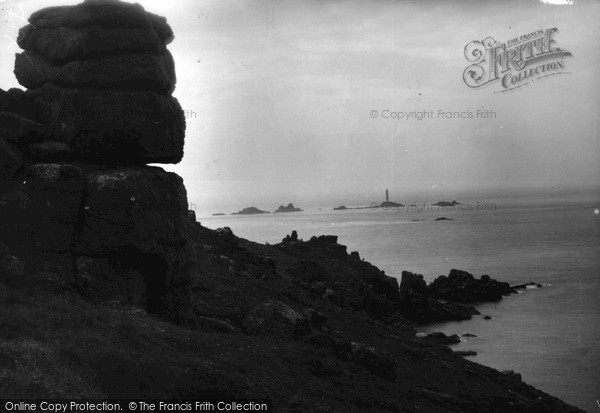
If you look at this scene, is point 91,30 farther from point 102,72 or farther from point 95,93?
point 95,93

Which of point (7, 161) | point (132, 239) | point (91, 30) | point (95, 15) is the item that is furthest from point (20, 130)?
point (132, 239)

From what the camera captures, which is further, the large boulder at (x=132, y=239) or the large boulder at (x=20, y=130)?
the large boulder at (x=20, y=130)

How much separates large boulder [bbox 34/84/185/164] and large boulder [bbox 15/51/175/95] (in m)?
0.59

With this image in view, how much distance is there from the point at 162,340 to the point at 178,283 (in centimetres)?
890

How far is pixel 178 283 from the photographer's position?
31.9 meters

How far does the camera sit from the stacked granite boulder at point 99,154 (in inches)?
1120

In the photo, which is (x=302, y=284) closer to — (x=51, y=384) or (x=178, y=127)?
(x=178, y=127)

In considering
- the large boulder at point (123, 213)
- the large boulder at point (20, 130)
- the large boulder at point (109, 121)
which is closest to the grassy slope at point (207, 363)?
the large boulder at point (123, 213)

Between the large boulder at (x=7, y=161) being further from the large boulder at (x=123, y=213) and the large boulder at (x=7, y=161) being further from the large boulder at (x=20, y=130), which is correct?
the large boulder at (x=123, y=213)

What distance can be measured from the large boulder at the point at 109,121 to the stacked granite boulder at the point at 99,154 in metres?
0.05

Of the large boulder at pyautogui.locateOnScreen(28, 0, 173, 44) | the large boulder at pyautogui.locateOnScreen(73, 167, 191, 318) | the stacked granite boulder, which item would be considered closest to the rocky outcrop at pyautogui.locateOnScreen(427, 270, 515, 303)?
the large boulder at pyautogui.locateOnScreen(73, 167, 191, 318)

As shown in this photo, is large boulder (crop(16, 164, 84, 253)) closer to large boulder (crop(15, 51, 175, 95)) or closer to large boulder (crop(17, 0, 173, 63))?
large boulder (crop(15, 51, 175, 95))

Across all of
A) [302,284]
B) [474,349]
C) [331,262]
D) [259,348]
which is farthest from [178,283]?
[331,262]

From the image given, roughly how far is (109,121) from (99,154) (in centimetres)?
192
